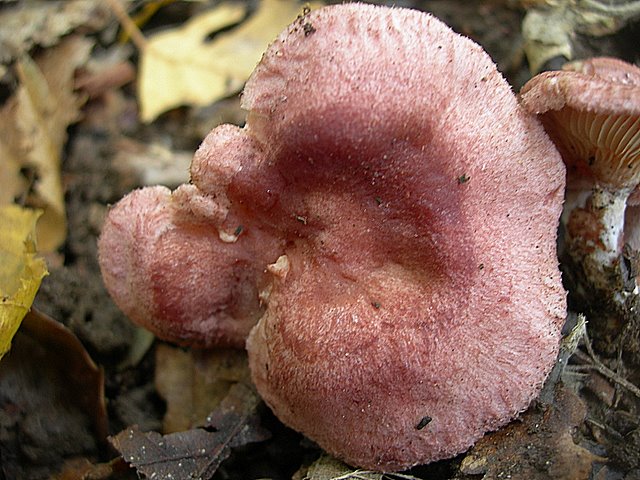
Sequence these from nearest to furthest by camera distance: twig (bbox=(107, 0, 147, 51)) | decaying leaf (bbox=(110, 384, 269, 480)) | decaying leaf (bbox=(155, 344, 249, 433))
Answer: decaying leaf (bbox=(110, 384, 269, 480)) → decaying leaf (bbox=(155, 344, 249, 433)) → twig (bbox=(107, 0, 147, 51))

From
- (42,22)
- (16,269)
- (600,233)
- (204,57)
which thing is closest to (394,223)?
(600,233)

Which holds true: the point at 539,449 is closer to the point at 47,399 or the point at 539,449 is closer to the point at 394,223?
the point at 394,223

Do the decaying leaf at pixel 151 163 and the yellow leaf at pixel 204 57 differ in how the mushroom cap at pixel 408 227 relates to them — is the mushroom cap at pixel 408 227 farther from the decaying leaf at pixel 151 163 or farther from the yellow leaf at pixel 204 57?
the yellow leaf at pixel 204 57

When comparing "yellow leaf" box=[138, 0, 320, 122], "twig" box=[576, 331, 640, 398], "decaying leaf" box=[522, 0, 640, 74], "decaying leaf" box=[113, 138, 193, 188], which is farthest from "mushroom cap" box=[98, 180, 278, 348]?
"decaying leaf" box=[522, 0, 640, 74]

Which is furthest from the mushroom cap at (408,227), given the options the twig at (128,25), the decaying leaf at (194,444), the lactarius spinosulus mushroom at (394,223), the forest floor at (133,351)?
the twig at (128,25)

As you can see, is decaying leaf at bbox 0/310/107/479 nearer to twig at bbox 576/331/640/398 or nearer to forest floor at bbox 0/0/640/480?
forest floor at bbox 0/0/640/480

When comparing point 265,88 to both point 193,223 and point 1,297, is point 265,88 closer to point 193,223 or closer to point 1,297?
point 193,223

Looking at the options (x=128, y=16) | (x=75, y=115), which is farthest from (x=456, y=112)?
(x=128, y=16)
